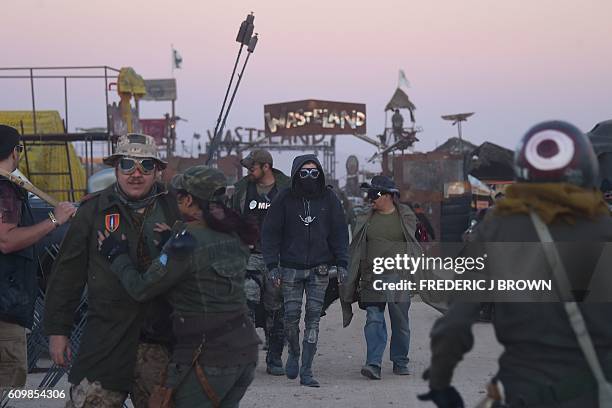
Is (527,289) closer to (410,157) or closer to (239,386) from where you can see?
(239,386)

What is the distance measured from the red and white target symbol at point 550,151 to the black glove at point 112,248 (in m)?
2.04

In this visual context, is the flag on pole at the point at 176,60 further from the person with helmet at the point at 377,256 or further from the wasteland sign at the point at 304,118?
the person with helmet at the point at 377,256

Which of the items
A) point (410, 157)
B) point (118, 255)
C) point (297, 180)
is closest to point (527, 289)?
point (118, 255)

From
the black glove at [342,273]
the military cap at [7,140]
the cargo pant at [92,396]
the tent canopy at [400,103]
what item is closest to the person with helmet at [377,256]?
the black glove at [342,273]

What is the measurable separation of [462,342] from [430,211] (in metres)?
23.5

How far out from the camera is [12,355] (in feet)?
17.7

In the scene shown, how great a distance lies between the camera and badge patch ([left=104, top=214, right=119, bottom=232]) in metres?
4.62

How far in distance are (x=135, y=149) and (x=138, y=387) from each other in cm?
118

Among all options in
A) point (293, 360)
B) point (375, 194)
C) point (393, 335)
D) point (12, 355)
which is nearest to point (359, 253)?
point (375, 194)

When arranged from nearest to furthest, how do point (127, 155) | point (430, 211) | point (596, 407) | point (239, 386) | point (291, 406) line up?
1. point (596, 407)
2. point (239, 386)
3. point (127, 155)
4. point (291, 406)
5. point (430, 211)

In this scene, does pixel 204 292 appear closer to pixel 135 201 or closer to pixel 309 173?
pixel 135 201

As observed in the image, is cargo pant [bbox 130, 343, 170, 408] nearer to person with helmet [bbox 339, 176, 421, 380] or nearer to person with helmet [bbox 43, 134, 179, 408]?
person with helmet [bbox 43, 134, 179, 408]

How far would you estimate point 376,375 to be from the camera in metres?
8.34

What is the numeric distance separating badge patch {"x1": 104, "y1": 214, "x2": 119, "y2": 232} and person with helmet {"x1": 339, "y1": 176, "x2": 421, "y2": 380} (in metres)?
4.17
